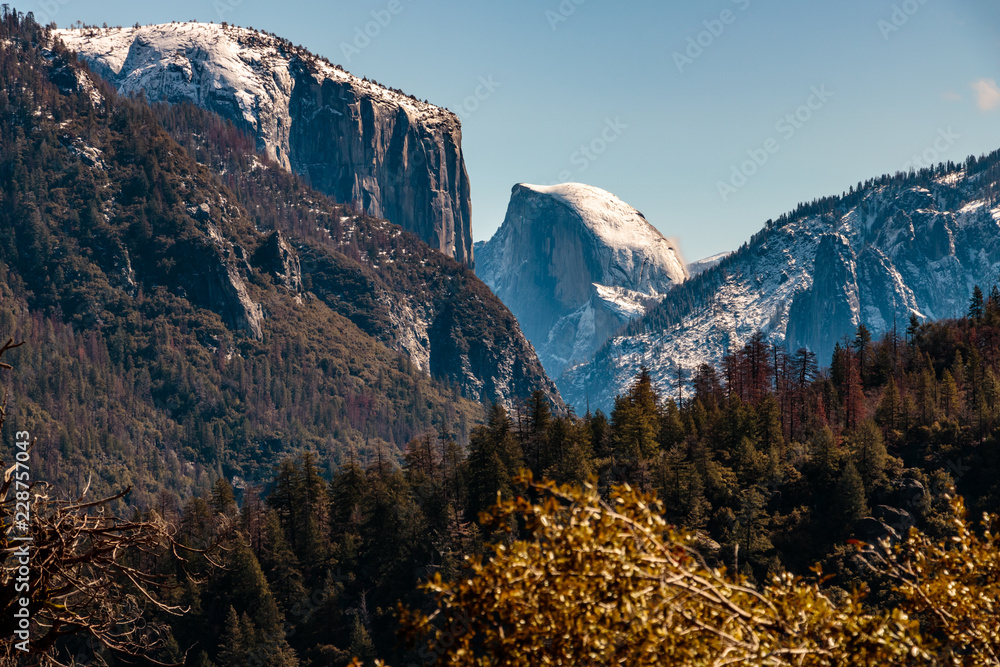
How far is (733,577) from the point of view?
504 inches

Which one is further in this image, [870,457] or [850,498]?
[870,457]

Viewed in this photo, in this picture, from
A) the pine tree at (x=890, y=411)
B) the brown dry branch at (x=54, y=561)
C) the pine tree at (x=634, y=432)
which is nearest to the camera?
the brown dry branch at (x=54, y=561)

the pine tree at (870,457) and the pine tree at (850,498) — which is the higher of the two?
the pine tree at (870,457)

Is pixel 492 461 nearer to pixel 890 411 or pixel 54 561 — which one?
pixel 890 411

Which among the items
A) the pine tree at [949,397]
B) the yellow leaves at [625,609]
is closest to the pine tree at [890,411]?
the pine tree at [949,397]

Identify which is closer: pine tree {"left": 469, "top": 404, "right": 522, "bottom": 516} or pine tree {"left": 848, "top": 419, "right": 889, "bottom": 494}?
pine tree {"left": 848, "top": 419, "right": 889, "bottom": 494}

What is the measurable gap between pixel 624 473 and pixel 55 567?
99.0 meters

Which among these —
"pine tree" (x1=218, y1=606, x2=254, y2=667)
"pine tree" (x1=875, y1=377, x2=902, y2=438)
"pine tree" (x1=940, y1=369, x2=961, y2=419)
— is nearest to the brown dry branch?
"pine tree" (x1=218, y1=606, x2=254, y2=667)

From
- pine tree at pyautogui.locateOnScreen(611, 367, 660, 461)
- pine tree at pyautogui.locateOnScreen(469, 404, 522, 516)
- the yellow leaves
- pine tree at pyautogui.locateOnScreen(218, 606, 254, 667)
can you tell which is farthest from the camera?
pine tree at pyautogui.locateOnScreen(611, 367, 660, 461)

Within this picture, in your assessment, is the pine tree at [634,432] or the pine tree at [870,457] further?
the pine tree at [634,432]

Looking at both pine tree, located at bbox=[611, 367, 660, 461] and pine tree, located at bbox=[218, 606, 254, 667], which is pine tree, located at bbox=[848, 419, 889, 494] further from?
pine tree, located at bbox=[218, 606, 254, 667]

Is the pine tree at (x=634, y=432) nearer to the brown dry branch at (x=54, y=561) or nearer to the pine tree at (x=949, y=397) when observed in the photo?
the pine tree at (x=949, y=397)

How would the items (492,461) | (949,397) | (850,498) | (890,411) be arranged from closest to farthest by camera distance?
(850,498)
(492,461)
(890,411)
(949,397)

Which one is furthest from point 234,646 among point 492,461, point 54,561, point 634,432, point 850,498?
point 54,561
